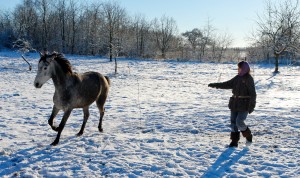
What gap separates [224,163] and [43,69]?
4.23 metres

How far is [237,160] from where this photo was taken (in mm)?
5953

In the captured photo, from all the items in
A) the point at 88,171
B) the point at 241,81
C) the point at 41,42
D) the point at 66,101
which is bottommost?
the point at 88,171

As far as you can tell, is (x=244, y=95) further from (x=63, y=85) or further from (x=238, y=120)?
(x=63, y=85)

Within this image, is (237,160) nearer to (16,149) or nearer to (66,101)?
(66,101)

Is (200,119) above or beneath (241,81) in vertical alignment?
beneath

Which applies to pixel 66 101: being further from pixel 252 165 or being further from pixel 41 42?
pixel 41 42

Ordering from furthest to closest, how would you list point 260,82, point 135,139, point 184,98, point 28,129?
point 260,82
point 184,98
point 28,129
point 135,139

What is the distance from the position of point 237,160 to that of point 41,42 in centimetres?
5274

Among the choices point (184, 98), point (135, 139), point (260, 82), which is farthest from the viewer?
point (260, 82)

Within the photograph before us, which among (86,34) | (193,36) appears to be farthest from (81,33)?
(193,36)

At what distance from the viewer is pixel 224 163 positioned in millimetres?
5793

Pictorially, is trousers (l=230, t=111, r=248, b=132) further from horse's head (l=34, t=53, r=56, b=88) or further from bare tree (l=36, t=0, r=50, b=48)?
bare tree (l=36, t=0, r=50, b=48)

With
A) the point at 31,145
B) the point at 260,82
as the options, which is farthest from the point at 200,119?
the point at 260,82

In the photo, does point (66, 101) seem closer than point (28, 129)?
Yes
